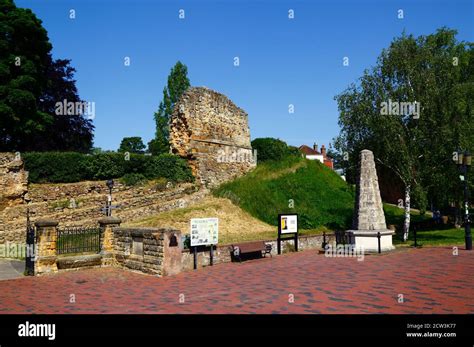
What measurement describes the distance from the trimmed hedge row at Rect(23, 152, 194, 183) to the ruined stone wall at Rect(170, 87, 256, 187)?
224 centimetres

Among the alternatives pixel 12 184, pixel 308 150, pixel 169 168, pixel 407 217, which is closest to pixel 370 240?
pixel 407 217

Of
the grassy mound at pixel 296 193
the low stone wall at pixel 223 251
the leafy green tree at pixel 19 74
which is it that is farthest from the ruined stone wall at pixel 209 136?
the low stone wall at pixel 223 251

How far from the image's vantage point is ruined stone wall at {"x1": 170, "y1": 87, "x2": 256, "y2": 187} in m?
29.1

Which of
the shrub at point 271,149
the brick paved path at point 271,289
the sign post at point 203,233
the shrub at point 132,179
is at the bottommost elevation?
the brick paved path at point 271,289

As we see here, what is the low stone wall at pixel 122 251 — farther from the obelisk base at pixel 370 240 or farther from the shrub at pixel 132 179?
the shrub at pixel 132 179

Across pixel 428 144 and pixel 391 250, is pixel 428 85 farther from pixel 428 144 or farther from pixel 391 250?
pixel 391 250

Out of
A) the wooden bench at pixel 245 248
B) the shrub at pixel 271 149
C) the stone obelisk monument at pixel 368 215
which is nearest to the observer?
the wooden bench at pixel 245 248

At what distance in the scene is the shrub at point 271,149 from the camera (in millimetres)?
34906

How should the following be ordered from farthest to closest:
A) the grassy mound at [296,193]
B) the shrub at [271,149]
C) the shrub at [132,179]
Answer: the shrub at [271,149] < the grassy mound at [296,193] < the shrub at [132,179]

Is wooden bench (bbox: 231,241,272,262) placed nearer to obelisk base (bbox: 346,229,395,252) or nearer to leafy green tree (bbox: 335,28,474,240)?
obelisk base (bbox: 346,229,395,252)

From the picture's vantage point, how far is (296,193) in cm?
2894

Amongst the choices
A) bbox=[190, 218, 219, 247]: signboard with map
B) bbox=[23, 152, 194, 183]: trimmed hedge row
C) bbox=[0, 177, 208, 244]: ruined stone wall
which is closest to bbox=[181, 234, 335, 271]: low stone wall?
bbox=[190, 218, 219, 247]: signboard with map
